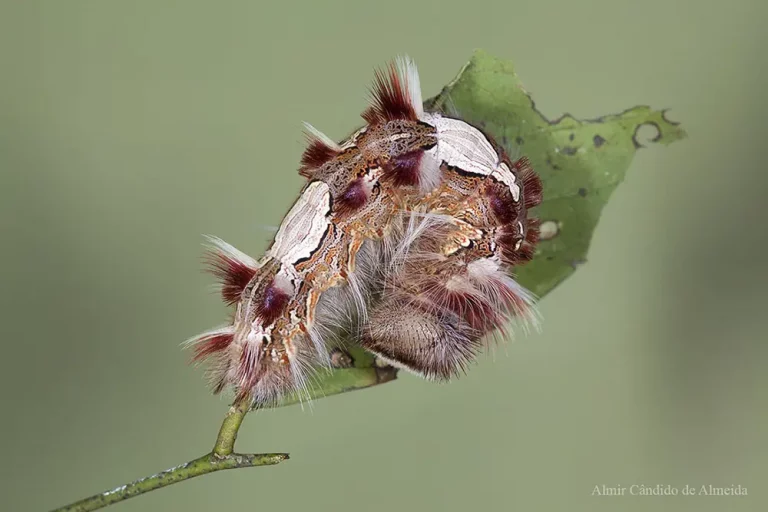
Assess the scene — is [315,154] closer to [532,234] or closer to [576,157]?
[532,234]

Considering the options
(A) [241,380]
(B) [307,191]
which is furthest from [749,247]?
(A) [241,380]

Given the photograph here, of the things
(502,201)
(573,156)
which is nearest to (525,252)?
(502,201)

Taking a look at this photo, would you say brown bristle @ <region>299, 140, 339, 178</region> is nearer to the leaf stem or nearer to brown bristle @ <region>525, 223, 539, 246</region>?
brown bristle @ <region>525, 223, 539, 246</region>

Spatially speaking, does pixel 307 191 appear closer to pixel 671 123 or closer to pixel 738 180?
pixel 671 123

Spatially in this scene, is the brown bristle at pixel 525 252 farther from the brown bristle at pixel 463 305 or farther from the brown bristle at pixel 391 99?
the brown bristle at pixel 391 99

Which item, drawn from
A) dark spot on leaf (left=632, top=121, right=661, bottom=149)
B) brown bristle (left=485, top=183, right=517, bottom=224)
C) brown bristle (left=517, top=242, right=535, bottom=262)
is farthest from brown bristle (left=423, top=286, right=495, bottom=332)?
dark spot on leaf (left=632, top=121, right=661, bottom=149)
